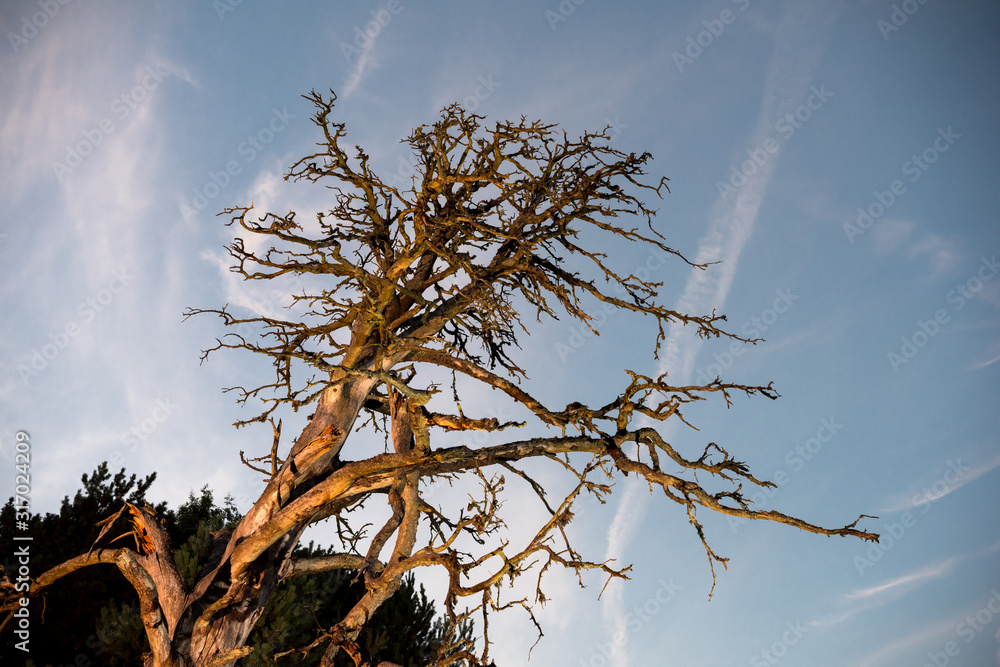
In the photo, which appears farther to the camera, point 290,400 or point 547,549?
point 290,400

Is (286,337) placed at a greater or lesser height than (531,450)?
greater

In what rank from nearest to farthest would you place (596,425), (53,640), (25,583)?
(596,425) → (25,583) → (53,640)

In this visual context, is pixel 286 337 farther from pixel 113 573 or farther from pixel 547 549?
pixel 113 573

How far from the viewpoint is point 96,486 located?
12.3 meters

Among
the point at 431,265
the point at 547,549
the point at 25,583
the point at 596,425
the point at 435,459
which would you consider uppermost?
the point at 431,265

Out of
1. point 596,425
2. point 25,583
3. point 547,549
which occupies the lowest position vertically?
point 547,549

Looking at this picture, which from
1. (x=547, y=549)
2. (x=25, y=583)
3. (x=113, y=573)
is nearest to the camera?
(x=547, y=549)

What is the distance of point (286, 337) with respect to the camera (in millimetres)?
5270

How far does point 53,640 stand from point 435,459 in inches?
402

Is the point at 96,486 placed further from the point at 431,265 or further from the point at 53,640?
the point at 431,265

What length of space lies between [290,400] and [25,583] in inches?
153

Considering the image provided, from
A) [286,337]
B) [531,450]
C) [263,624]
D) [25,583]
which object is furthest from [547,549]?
[263,624]

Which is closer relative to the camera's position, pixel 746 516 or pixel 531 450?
pixel 746 516

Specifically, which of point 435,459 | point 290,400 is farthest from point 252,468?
point 435,459
